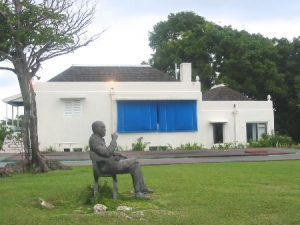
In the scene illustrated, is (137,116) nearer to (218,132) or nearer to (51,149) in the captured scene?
(51,149)

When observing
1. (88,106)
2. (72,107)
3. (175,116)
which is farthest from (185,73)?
(72,107)

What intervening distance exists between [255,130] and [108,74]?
1115cm

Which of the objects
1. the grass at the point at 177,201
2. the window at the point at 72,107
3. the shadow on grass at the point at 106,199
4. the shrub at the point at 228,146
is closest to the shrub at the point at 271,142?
the shrub at the point at 228,146

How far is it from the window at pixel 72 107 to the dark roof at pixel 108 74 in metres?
2.00

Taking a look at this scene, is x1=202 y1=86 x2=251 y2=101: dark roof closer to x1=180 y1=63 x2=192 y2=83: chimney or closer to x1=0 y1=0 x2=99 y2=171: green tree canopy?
x1=180 y1=63 x2=192 y2=83: chimney

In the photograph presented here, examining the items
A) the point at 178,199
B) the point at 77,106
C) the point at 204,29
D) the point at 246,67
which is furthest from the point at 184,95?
the point at 178,199

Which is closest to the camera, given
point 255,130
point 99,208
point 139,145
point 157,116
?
Result: point 99,208

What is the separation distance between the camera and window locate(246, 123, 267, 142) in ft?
121

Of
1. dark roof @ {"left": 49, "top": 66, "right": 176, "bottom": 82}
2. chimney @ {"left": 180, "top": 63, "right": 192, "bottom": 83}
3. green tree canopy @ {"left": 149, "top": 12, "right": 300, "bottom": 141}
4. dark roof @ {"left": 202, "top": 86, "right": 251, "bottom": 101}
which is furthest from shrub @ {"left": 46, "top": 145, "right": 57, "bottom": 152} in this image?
green tree canopy @ {"left": 149, "top": 12, "right": 300, "bottom": 141}

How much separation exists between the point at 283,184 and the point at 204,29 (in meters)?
38.8

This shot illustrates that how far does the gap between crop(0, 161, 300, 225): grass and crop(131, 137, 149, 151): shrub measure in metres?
18.1

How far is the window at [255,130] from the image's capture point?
37000mm

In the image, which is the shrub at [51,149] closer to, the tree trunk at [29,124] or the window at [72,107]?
the window at [72,107]

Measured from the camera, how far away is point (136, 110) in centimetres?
3400
